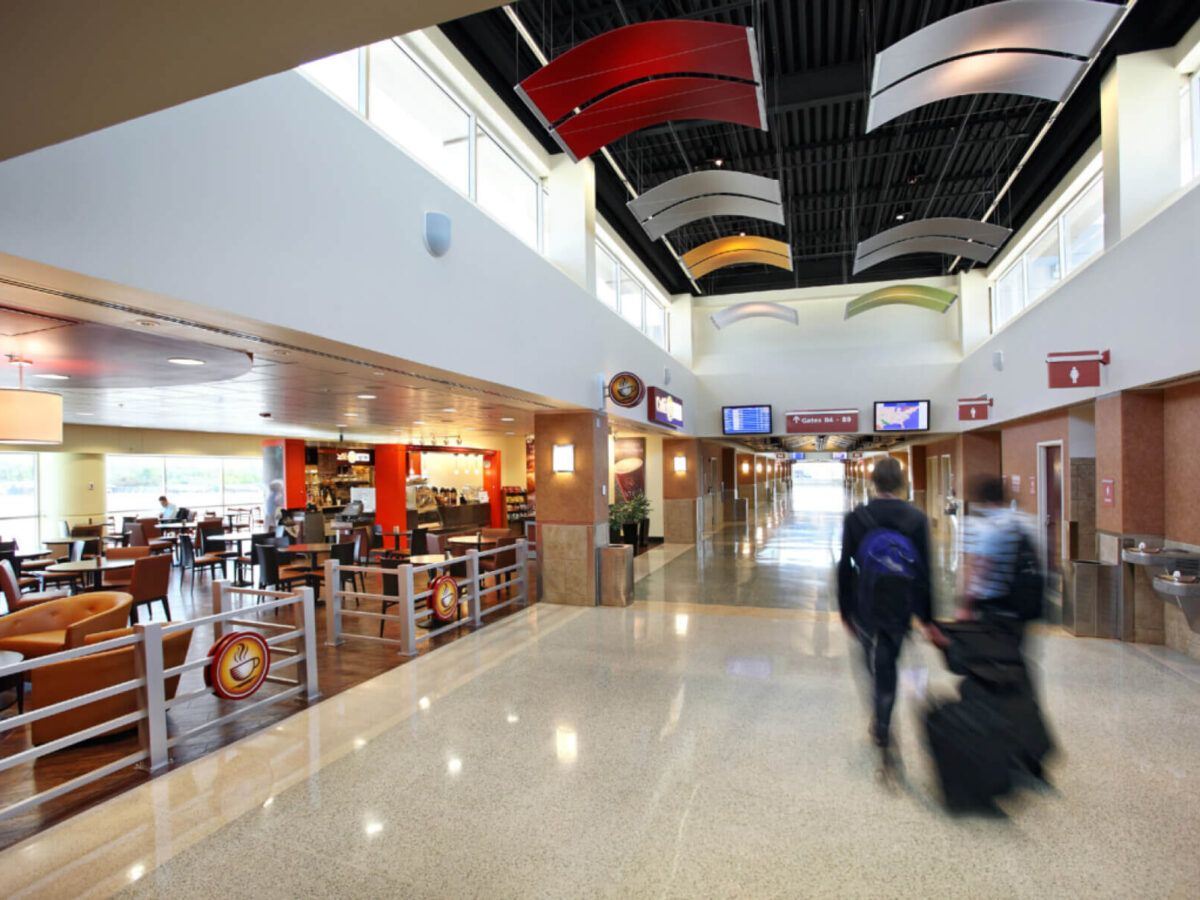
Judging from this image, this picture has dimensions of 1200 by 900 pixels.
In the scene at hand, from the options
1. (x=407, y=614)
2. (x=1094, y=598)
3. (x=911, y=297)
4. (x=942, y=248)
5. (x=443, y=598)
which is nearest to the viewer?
(x=407, y=614)

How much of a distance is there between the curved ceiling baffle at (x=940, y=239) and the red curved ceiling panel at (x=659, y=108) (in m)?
4.79

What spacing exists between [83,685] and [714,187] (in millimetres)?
7466

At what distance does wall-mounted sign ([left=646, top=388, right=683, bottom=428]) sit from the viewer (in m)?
10.9

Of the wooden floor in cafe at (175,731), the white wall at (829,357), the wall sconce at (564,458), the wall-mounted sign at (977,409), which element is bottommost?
the wooden floor in cafe at (175,731)

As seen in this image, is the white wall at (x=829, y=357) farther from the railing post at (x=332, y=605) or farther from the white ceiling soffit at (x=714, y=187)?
the railing post at (x=332, y=605)

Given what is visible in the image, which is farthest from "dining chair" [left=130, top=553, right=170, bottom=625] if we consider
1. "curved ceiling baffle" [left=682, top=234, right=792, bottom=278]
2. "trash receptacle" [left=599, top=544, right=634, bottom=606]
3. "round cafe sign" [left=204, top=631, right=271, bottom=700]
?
"curved ceiling baffle" [left=682, top=234, right=792, bottom=278]

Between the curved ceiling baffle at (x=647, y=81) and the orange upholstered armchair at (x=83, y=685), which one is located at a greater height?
the curved ceiling baffle at (x=647, y=81)

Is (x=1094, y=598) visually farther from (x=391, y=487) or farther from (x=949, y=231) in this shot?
(x=391, y=487)

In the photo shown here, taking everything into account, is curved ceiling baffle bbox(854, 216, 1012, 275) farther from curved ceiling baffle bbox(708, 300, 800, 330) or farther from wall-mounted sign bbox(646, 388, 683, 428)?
wall-mounted sign bbox(646, 388, 683, 428)

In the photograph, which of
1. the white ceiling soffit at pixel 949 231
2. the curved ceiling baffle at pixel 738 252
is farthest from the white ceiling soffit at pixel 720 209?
the white ceiling soffit at pixel 949 231

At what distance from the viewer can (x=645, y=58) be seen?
4.62m

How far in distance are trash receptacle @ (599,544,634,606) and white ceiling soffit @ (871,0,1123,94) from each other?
6.12m

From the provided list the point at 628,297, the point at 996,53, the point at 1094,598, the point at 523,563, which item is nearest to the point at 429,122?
the point at 996,53

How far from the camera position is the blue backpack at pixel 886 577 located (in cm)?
327
